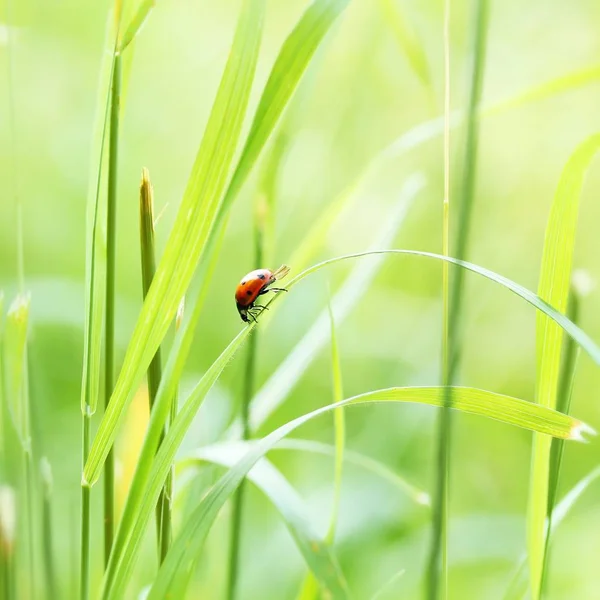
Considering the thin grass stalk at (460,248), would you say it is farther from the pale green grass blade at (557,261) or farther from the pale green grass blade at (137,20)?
the pale green grass blade at (137,20)

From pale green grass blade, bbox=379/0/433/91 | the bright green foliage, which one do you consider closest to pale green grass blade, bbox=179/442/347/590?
the bright green foliage

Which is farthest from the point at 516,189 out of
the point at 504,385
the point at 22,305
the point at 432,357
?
the point at 22,305

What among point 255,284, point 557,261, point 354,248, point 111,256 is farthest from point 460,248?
Result: point 354,248

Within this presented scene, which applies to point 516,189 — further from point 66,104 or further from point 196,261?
point 196,261

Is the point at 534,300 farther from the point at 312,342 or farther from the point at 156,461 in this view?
the point at 312,342

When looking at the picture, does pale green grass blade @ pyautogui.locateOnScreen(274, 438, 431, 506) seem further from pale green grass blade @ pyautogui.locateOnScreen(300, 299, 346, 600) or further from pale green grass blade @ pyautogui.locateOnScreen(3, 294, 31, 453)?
pale green grass blade @ pyautogui.locateOnScreen(3, 294, 31, 453)

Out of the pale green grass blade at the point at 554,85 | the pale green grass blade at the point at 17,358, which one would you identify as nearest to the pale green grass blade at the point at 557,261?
the pale green grass blade at the point at 554,85
